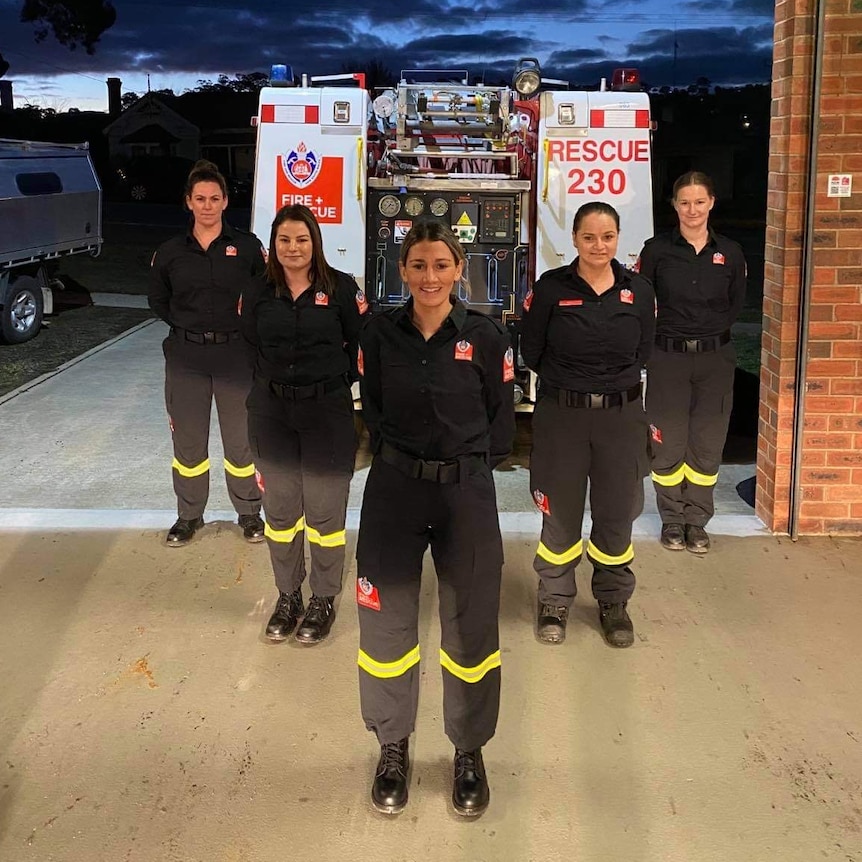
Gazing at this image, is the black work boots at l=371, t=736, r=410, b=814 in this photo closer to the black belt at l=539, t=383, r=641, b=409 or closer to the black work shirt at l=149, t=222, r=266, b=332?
the black belt at l=539, t=383, r=641, b=409

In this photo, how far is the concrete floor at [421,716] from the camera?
276cm

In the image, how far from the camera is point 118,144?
158 ft

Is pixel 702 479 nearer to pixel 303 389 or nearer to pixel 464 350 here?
pixel 303 389

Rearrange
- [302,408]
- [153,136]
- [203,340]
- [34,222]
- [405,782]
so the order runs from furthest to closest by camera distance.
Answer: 1. [153,136]
2. [34,222]
3. [203,340]
4. [302,408]
5. [405,782]

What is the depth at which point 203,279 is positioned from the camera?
4.59 m

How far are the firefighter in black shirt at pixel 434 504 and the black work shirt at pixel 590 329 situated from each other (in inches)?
34.9

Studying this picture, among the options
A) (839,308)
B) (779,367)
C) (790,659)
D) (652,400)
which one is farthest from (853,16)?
(790,659)

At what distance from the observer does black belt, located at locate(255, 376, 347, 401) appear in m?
3.76

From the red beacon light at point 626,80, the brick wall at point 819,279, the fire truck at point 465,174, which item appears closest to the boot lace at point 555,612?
the brick wall at point 819,279

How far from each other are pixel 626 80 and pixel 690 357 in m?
2.81

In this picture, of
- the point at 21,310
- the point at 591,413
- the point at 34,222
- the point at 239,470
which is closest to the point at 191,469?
the point at 239,470

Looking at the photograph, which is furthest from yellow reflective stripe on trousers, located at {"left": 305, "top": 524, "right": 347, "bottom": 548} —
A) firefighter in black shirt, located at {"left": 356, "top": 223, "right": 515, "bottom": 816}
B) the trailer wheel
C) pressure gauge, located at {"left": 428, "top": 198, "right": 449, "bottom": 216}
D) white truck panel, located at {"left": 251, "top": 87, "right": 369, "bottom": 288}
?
the trailer wheel

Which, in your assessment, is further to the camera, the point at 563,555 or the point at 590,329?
the point at 563,555

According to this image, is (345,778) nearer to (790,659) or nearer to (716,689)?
(716,689)
